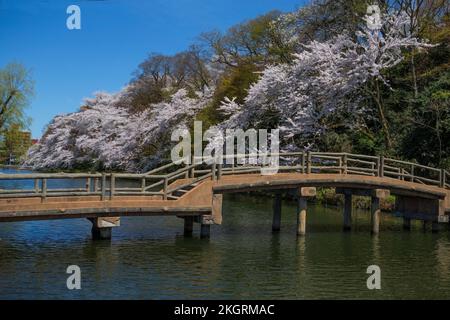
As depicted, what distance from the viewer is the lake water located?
13.0 metres

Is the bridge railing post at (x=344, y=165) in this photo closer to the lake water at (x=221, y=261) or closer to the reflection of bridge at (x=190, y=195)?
the reflection of bridge at (x=190, y=195)

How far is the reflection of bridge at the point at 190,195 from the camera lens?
16.0m

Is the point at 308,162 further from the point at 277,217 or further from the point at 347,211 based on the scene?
the point at 347,211

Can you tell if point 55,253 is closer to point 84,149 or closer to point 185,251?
point 185,251

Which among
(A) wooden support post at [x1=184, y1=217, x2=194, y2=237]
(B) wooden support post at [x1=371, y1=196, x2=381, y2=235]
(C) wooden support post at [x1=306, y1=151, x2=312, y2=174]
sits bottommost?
(A) wooden support post at [x1=184, y1=217, x2=194, y2=237]

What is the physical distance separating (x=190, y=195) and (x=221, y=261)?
301cm

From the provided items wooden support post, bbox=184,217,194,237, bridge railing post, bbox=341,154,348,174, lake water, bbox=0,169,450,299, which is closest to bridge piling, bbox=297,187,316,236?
lake water, bbox=0,169,450,299

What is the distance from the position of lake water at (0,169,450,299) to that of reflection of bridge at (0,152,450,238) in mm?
975

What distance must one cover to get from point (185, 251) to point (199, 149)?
26977 mm

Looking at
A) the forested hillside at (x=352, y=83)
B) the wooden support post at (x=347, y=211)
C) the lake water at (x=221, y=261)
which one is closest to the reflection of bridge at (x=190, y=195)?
the wooden support post at (x=347, y=211)

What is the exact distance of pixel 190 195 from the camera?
18562mm

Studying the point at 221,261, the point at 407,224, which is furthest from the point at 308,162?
the point at 221,261

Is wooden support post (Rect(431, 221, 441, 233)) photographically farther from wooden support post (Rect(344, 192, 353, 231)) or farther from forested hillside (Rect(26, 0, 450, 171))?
forested hillside (Rect(26, 0, 450, 171))

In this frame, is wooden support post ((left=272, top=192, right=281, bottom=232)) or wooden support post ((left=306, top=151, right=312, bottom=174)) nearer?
wooden support post ((left=306, top=151, right=312, bottom=174))
